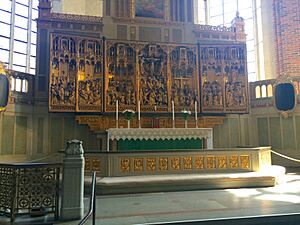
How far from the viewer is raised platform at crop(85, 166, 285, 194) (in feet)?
18.2

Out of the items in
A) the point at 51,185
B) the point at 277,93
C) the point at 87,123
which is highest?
the point at 277,93

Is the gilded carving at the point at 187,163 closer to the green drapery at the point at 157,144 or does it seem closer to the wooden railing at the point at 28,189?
the green drapery at the point at 157,144

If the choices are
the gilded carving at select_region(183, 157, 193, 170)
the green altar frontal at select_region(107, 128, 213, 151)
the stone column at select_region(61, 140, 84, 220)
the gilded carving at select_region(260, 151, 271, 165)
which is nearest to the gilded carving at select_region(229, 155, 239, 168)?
the gilded carving at select_region(260, 151, 271, 165)

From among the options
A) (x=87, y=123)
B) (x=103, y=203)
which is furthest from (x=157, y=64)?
(x=103, y=203)

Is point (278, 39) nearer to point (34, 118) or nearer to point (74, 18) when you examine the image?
point (74, 18)

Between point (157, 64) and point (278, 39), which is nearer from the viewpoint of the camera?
point (157, 64)

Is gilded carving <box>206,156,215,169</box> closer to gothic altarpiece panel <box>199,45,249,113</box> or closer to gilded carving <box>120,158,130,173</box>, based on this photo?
gilded carving <box>120,158,130,173</box>

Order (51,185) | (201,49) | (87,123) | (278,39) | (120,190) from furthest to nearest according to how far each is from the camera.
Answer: (278,39) → (201,49) → (87,123) → (120,190) → (51,185)

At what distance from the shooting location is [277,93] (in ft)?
33.7

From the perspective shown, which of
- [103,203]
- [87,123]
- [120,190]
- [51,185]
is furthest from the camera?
[87,123]

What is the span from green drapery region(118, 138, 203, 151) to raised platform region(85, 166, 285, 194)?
1.56 meters

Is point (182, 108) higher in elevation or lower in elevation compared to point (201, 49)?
lower

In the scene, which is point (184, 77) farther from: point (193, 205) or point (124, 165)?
point (193, 205)

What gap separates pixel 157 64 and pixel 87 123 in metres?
3.30
